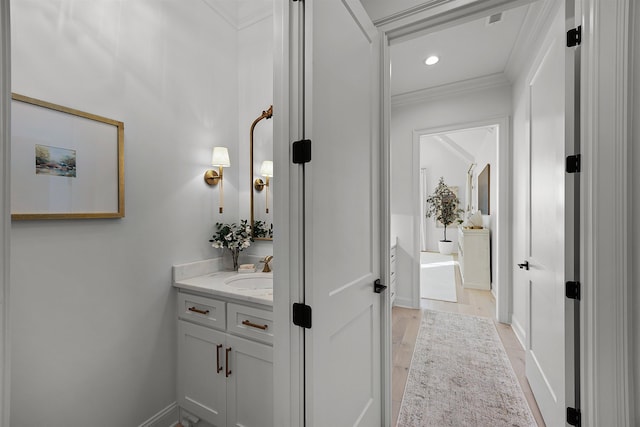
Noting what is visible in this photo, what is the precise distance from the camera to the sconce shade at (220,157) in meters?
2.03

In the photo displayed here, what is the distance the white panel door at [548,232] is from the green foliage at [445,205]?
6921mm

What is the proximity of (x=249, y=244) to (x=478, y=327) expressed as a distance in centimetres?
263

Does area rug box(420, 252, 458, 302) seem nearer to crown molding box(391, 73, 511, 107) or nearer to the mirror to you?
crown molding box(391, 73, 511, 107)

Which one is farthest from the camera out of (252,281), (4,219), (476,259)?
(476,259)

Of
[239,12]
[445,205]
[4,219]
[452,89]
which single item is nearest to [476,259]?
[452,89]

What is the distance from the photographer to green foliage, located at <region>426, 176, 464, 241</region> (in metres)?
8.51

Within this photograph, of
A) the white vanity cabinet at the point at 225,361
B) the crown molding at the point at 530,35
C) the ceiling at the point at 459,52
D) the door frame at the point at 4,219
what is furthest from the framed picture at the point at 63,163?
the crown molding at the point at 530,35

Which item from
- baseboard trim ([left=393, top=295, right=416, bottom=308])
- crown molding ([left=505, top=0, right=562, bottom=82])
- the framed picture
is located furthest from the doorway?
the framed picture

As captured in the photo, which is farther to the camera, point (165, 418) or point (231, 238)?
point (231, 238)

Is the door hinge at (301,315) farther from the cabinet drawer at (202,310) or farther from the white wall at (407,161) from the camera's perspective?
the white wall at (407,161)

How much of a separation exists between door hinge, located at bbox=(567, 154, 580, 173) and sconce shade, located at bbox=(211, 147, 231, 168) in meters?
1.91

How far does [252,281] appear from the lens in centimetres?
199

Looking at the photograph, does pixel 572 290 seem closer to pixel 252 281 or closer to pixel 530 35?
pixel 252 281

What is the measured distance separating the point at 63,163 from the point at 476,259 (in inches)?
195
